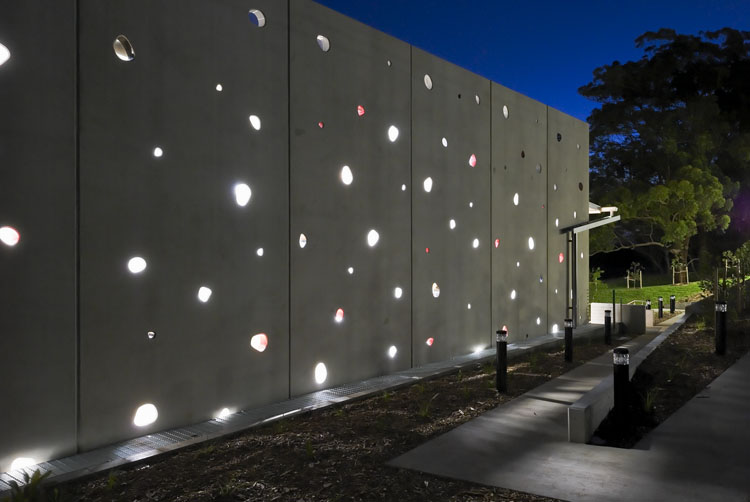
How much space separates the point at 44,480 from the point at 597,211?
15.3 m

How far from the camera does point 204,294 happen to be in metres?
5.84

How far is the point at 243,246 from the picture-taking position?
620cm

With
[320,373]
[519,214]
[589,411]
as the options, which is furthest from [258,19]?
[519,214]

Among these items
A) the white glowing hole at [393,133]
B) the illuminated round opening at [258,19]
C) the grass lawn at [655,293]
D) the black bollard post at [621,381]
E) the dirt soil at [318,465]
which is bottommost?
the dirt soil at [318,465]

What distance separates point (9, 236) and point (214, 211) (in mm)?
1847

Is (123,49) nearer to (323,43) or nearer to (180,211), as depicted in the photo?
(180,211)

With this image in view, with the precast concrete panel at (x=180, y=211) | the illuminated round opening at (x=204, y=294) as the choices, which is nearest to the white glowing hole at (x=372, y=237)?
the precast concrete panel at (x=180, y=211)

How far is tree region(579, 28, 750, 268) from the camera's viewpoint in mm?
26375

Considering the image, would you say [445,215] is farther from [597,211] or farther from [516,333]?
[597,211]

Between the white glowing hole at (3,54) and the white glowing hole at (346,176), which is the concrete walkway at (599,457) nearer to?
the white glowing hole at (346,176)

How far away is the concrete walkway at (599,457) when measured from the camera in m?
4.06

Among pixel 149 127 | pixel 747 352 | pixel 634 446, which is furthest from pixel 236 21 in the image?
pixel 747 352

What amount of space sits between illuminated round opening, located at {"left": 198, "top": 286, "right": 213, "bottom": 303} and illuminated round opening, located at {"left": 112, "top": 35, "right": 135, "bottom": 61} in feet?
7.01

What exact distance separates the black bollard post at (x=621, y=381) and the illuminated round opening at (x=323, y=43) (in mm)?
4585
